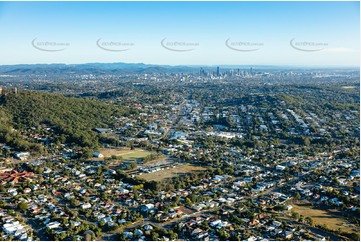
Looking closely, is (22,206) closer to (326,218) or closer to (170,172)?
(170,172)

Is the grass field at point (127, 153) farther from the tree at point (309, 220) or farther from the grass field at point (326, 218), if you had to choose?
the tree at point (309, 220)

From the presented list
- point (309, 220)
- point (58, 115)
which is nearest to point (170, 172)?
point (309, 220)

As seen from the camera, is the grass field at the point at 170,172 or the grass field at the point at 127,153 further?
the grass field at the point at 127,153

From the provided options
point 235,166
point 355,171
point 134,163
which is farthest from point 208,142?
point 355,171

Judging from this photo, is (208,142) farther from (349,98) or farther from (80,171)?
(349,98)

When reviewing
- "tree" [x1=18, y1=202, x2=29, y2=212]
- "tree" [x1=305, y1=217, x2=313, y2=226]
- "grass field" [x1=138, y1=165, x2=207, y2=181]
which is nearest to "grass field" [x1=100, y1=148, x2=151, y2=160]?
"grass field" [x1=138, y1=165, x2=207, y2=181]

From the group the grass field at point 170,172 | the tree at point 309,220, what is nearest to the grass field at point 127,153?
the grass field at point 170,172
